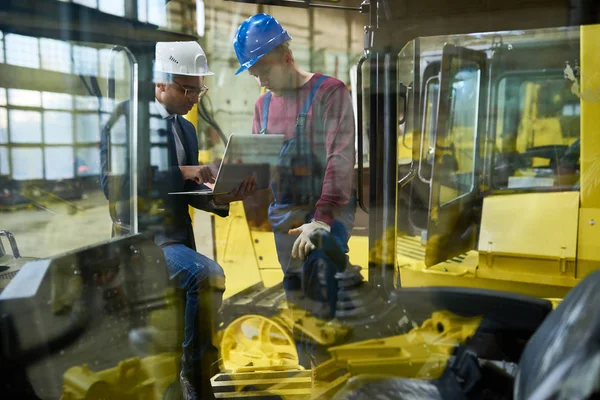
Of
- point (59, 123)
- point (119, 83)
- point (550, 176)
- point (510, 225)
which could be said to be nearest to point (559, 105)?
point (550, 176)

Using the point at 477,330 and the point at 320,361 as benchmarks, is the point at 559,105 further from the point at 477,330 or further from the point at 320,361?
the point at 320,361

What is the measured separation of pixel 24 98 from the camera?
1725 mm

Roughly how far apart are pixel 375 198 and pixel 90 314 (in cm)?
125

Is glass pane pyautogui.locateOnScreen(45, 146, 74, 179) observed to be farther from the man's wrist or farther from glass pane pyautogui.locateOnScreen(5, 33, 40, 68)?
the man's wrist

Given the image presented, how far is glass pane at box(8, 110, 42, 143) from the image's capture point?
5.63 ft

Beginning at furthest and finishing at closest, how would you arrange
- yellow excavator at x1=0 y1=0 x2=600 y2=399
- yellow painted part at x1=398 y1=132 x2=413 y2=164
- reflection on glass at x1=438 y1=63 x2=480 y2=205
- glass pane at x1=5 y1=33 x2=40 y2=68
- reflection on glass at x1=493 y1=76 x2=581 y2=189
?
reflection on glass at x1=438 y1=63 x2=480 y2=205 < reflection on glass at x1=493 y1=76 x2=581 y2=189 < yellow painted part at x1=398 y1=132 x2=413 y2=164 < glass pane at x1=5 y1=33 x2=40 y2=68 < yellow excavator at x1=0 y1=0 x2=600 y2=399

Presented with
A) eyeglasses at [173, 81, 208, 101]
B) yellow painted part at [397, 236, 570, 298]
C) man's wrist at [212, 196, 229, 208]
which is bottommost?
yellow painted part at [397, 236, 570, 298]

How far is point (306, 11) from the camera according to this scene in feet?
6.25

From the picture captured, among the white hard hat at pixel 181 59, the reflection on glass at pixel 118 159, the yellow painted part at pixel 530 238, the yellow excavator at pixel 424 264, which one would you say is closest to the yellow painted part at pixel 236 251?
the yellow excavator at pixel 424 264

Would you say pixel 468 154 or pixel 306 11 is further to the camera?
pixel 468 154

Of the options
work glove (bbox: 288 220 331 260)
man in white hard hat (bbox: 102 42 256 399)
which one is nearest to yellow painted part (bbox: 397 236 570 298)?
work glove (bbox: 288 220 331 260)

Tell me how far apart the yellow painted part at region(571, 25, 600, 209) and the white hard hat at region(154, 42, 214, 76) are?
66.6 inches

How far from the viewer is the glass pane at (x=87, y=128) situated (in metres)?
1.78

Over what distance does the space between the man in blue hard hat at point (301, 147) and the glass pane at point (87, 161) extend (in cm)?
58
